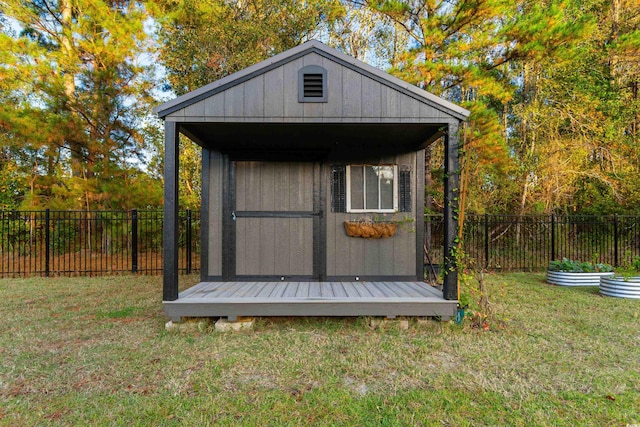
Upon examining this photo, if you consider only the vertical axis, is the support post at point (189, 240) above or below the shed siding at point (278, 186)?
below

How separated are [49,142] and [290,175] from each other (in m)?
6.79

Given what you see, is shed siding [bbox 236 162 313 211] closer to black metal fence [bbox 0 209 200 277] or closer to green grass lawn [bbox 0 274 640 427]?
green grass lawn [bbox 0 274 640 427]

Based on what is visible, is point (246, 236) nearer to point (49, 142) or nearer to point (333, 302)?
point (333, 302)

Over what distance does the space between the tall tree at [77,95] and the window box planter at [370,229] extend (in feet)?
21.3

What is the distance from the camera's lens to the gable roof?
11.7 feet

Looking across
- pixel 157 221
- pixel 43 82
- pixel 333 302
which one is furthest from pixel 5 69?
pixel 333 302

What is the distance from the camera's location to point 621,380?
2.50m

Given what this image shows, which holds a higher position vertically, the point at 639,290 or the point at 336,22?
the point at 336,22

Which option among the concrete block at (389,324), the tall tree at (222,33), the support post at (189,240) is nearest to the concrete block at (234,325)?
the concrete block at (389,324)

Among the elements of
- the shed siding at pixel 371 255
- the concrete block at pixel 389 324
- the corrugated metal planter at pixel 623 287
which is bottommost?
the concrete block at pixel 389 324

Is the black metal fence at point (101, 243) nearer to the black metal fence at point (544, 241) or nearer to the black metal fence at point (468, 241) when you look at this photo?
the black metal fence at point (468, 241)

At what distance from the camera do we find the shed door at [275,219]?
5.02 metres

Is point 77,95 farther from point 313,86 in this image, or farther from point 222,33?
point 313,86

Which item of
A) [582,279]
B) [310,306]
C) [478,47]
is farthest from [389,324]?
[478,47]
